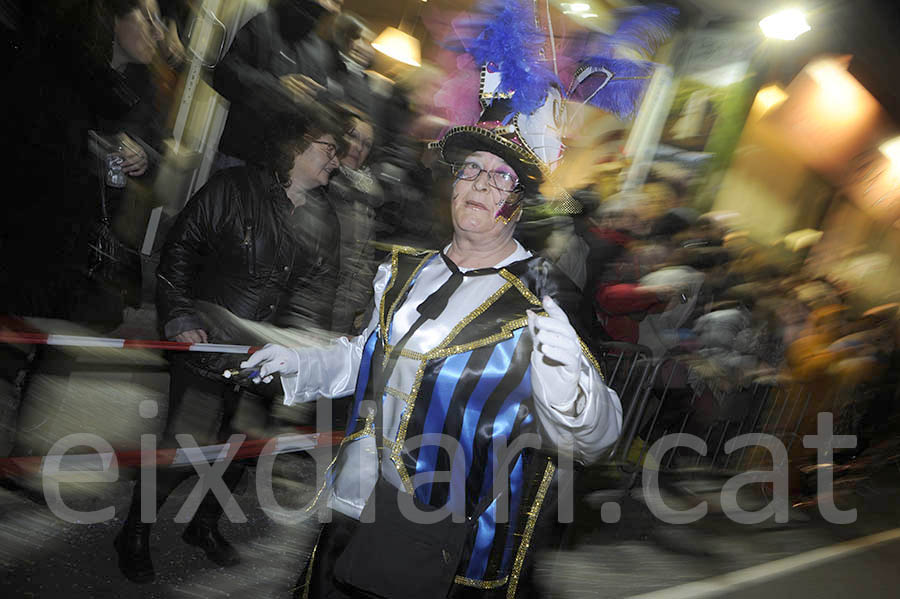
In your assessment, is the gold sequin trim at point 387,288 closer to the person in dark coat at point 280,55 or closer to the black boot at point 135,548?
the black boot at point 135,548

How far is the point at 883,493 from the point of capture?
760 cm

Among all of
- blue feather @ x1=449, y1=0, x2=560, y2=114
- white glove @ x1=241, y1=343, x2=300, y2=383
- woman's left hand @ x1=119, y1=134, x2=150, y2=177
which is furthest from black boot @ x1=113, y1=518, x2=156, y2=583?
blue feather @ x1=449, y1=0, x2=560, y2=114

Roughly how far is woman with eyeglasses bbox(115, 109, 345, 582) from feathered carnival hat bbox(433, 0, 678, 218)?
3.31 feet

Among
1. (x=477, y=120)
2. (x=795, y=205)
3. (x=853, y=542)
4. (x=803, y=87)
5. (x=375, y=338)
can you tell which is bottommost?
(x=853, y=542)

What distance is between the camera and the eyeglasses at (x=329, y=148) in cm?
324

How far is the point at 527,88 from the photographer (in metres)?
2.21

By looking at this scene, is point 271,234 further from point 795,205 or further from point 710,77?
point 795,205

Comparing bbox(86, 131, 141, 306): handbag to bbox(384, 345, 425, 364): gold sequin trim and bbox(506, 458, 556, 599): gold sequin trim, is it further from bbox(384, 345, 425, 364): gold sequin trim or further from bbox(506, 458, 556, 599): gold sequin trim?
bbox(506, 458, 556, 599): gold sequin trim

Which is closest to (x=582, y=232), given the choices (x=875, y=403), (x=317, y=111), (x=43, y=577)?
(x=317, y=111)

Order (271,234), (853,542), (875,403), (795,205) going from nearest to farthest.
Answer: (271,234) → (853,542) → (875,403) → (795,205)

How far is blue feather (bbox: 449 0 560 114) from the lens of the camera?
2209 mm

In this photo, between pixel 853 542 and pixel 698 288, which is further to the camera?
pixel 853 542

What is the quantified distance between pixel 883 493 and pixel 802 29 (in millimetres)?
5038

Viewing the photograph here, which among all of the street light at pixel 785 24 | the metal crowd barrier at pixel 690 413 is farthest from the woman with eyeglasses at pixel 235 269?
the street light at pixel 785 24
